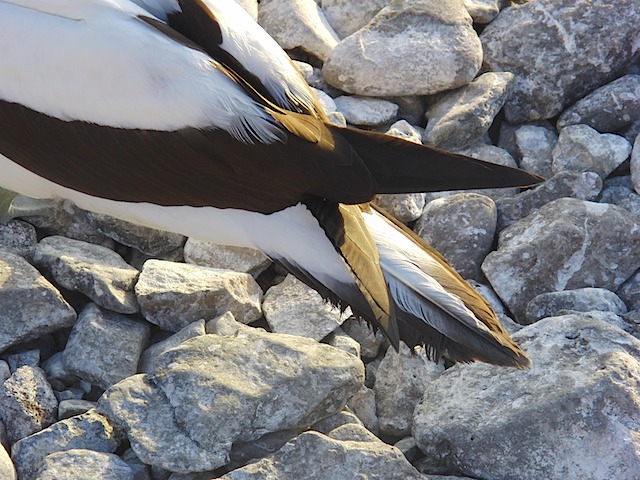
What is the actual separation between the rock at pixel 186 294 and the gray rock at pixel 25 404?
1.25 ft

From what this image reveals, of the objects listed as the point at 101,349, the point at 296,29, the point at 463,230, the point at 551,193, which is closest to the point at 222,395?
the point at 101,349

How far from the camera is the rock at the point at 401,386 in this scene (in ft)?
9.14

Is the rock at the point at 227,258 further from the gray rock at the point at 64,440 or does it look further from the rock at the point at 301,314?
the gray rock at the point at 64,440

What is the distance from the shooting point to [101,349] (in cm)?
278

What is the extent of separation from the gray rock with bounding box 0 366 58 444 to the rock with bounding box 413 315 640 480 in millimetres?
932

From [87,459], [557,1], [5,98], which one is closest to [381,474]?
[87,459]

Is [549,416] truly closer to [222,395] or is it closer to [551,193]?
[222,395]

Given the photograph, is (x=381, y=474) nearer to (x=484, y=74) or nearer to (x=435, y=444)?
(x=435, y=444)

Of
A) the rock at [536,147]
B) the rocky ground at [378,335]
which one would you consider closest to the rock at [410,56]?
the rocky ground at [378,335]

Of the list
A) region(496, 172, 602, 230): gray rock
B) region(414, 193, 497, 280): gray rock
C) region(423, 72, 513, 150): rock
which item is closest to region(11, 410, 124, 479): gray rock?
region(414, 193, 497, 280): gray rock

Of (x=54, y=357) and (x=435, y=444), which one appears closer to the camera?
(x=435, y=444)

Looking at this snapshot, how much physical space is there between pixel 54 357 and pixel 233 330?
49 cm

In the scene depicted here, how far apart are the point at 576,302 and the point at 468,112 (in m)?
0.85

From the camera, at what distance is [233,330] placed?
285 cm
